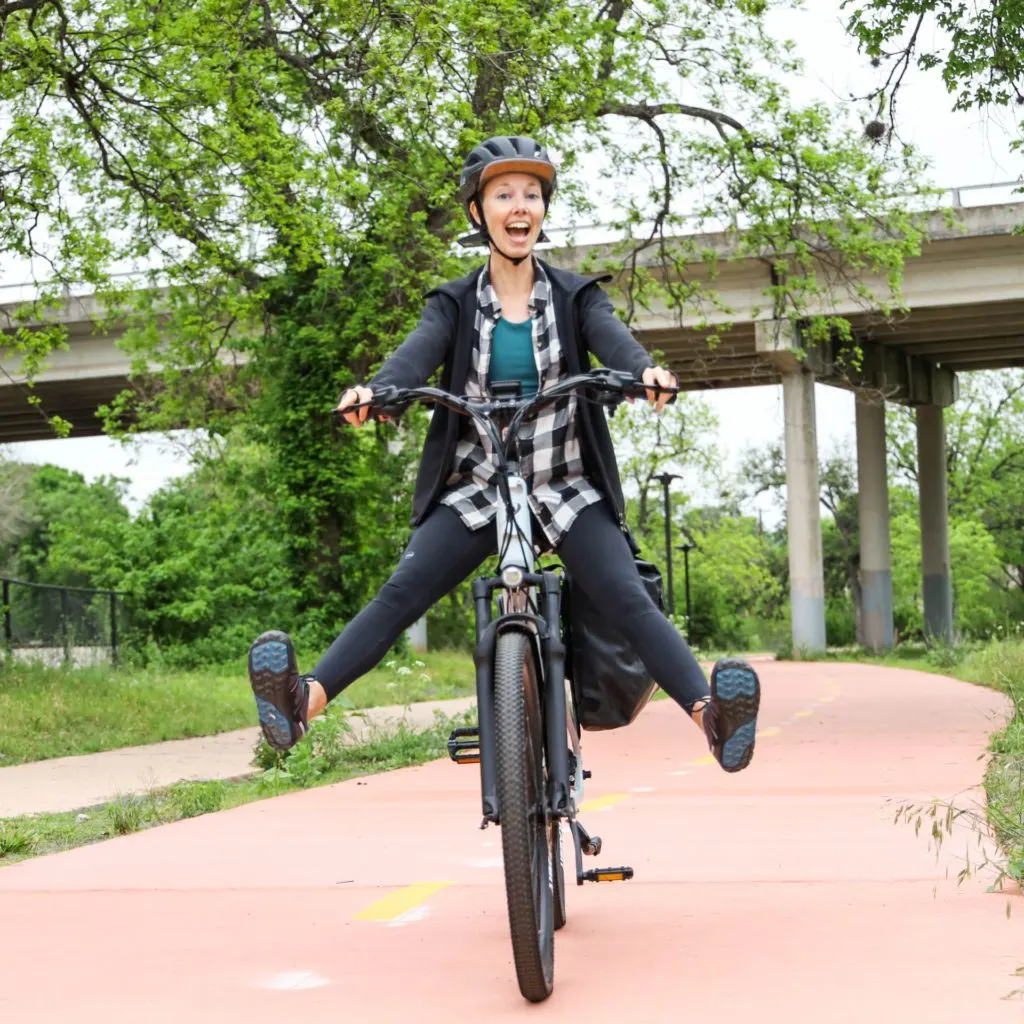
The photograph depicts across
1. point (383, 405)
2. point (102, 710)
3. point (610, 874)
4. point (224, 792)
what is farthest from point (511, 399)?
point (102, 710)

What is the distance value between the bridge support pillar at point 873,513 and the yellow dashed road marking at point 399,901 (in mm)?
41970

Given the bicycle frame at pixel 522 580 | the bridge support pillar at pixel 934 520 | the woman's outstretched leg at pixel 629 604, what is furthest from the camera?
the bridge support pillar at pixel 934 520

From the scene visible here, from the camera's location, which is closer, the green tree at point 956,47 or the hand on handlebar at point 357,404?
the hand on handlebar at point 357,404

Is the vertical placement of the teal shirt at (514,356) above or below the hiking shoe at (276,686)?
above

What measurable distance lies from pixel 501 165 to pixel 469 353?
51cm

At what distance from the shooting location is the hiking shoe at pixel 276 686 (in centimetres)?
414

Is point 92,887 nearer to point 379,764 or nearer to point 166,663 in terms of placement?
point 379,764

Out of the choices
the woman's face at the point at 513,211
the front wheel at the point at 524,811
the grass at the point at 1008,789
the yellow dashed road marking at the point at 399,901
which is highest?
the woman's face at the point at 513,211

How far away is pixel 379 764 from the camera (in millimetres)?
11586

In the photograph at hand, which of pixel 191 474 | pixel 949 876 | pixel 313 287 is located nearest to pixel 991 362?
pixel 191 474

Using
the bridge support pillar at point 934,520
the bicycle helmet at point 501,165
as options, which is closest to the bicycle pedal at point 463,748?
the bicycle helmet at point 501,165

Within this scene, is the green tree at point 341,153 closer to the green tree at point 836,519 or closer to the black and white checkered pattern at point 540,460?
the black and white checkered pattern at point 540,460

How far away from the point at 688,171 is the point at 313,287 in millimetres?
5186

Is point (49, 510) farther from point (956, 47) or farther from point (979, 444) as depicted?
point (956, 47)
